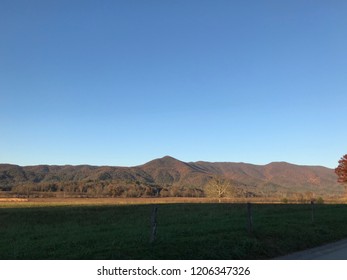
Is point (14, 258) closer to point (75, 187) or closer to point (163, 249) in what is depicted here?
point (163, 249)

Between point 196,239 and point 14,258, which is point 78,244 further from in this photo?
point 196,239

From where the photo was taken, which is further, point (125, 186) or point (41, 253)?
point (125, 186)

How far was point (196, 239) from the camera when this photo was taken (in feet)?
43.6

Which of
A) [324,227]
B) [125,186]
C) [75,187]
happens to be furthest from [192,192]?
[324,227]
